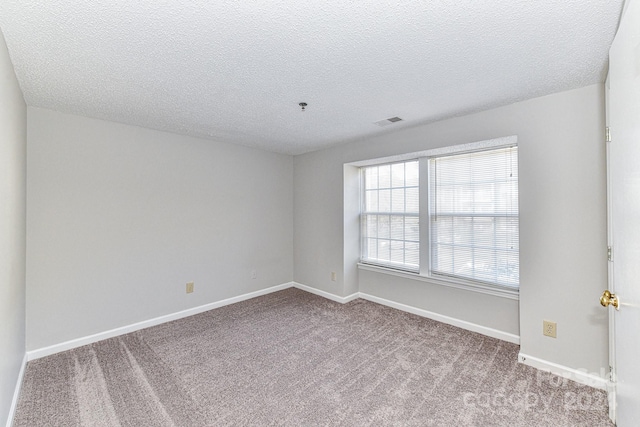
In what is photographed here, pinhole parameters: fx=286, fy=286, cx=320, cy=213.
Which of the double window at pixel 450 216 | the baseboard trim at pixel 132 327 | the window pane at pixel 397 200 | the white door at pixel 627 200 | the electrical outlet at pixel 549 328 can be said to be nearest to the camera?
the white door at pixel 627 200

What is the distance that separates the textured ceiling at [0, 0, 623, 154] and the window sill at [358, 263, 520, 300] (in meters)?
1.70

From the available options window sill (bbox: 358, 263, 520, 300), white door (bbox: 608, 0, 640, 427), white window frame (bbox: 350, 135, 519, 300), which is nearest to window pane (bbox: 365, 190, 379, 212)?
white window frame (bbox: 350, 135, 519, 300)

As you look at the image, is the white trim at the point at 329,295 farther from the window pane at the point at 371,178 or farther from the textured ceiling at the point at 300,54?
the textured ceiling at the point at 300,54

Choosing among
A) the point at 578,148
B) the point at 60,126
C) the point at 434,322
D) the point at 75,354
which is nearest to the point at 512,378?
the point at 434,322

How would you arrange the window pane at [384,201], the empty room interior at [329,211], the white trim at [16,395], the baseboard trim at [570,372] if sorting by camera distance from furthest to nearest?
the window pane at [384,201] < the baseboard trim at [570,372] < the white trim at [16,395] < the empty room interior at [329,211]

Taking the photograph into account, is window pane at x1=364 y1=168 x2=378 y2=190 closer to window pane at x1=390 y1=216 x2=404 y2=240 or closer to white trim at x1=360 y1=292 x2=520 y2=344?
window pane at x1=390 y1=216 x2=404 y2=240

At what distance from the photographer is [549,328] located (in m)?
2.23

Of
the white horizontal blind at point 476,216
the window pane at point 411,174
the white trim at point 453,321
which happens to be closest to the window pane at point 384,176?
the window pane at point 411,174

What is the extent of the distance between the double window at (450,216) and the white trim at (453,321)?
1.45 ft

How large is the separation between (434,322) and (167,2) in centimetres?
340

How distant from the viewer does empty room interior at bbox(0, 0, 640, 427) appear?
1.50 meters

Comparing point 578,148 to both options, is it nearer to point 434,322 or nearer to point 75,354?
point 434,322

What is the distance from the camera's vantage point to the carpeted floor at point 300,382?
174cm

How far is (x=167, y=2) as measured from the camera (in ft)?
4.00
